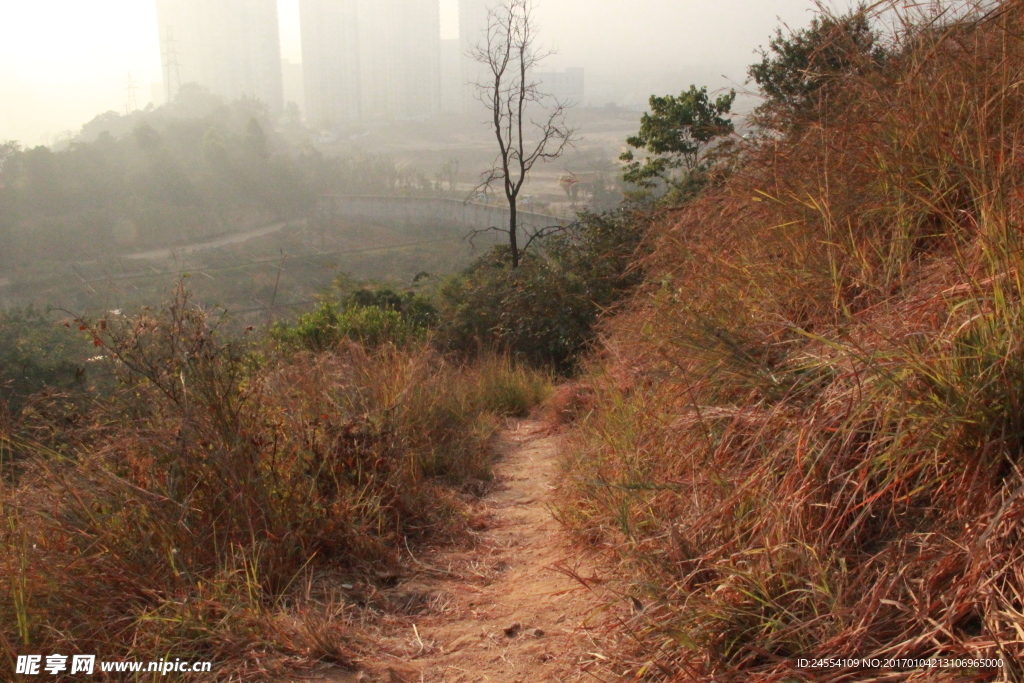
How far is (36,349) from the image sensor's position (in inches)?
452

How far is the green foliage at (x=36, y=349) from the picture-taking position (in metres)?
9.73

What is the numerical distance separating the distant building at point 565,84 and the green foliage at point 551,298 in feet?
18.2

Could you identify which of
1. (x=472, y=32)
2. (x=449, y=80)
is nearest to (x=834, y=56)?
(x=472, y=32)

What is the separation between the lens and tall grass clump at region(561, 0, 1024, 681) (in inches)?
84.4

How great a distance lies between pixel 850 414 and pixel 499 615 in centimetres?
157

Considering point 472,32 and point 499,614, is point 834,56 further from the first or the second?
point 472,32

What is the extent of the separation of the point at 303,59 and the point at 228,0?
8.67 m

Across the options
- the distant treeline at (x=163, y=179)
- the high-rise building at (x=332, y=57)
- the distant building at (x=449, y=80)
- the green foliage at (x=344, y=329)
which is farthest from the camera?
the high-rise building at (x=332, y=57)

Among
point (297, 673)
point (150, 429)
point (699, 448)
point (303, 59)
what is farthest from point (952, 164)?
point (303, 59)

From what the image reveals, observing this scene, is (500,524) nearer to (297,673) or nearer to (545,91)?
(297,673)

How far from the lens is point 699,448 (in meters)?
3.10

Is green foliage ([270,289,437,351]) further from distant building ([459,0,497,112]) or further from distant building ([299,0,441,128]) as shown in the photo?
distant building ([299,0,441,128])

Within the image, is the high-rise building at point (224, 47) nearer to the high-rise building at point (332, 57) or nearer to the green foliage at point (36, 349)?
the high-rise building at point (332, 57)

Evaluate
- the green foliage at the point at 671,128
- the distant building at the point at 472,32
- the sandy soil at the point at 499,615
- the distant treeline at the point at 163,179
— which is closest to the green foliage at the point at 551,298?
the green foliage at the point at 671,128
